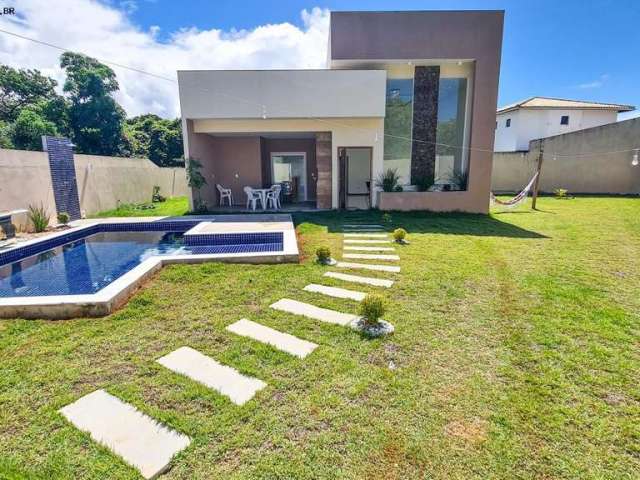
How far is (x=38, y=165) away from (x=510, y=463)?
13.4m

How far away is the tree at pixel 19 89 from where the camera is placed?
29750 millimetres

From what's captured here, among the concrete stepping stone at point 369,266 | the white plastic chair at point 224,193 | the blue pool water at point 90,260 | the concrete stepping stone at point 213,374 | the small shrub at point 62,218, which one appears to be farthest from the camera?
the white plastic chair at point 224,193

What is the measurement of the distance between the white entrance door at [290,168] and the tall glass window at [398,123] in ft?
15.0

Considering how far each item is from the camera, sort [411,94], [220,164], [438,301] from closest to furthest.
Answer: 1. [438,301]
2. [411,94]
3. [220,164]

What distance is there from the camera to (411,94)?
13.3 m

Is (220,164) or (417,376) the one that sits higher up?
(220,164)

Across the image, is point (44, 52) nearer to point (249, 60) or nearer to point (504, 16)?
point (249, 60)

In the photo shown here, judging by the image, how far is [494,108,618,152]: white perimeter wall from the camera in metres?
27.9

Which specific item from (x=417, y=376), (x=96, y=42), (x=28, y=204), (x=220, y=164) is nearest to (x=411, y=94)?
(x=220, y=164)

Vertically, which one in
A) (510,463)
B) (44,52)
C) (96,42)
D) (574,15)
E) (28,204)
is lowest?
(510,463)

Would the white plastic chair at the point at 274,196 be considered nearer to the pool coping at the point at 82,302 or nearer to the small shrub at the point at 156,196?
the small shrub at the point at 156,196

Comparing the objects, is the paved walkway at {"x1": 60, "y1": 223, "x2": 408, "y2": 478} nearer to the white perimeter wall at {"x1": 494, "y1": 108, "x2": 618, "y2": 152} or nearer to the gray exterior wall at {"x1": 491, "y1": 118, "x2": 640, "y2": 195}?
the gray exterior wall at {"x1": 491, "y1": 118, "x2": 640, "y2": 195}

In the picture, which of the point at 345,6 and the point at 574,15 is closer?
the point at 345,6

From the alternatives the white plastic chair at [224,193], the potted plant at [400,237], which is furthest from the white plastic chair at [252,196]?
the potted plant at [400,237]
